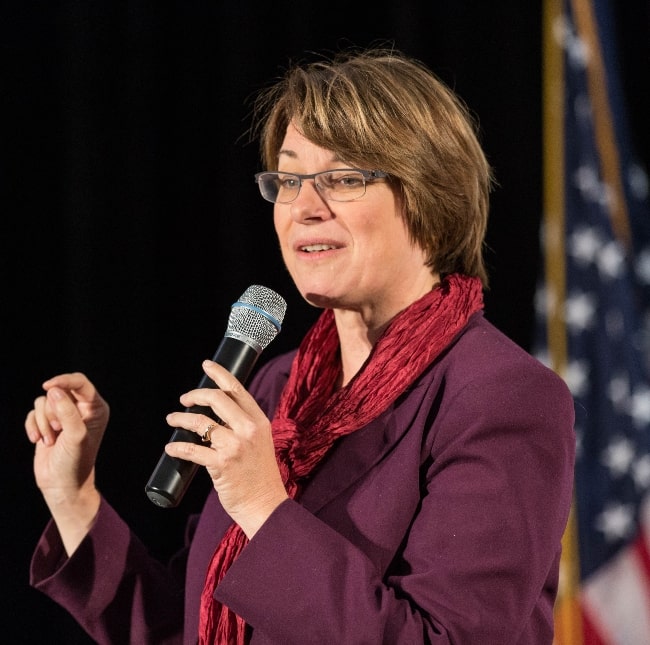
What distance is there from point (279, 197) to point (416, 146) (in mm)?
229

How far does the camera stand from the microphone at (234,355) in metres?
1.05

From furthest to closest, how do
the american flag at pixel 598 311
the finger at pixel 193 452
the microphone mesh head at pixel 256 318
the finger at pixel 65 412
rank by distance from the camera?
the american flag at pixel 598 311, the finger at pixel 65 412, the microphone mesh head at pixel 256 318, the finger at pixel 193 452

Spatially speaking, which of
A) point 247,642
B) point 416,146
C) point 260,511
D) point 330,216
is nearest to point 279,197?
point 330,216

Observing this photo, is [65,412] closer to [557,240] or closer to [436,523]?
[436,523]

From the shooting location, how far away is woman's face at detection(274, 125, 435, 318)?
132 centimetres

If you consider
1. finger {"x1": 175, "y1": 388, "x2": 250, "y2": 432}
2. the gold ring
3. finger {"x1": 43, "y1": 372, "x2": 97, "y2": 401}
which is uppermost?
finger {"x1": 175, "y1": 388, "x2": 250, "y2": 432}

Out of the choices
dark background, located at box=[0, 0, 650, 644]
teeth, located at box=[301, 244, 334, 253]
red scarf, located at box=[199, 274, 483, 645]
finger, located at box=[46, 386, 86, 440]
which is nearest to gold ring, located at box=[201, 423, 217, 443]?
red scarf, located at box=[199, 274, 483, 645]

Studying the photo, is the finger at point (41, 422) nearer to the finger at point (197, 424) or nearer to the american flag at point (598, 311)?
the finger at point (197, 424)

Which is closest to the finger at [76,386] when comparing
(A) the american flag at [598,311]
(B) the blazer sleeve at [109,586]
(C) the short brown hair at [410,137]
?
(B) the blazer sleeve at [109,586]

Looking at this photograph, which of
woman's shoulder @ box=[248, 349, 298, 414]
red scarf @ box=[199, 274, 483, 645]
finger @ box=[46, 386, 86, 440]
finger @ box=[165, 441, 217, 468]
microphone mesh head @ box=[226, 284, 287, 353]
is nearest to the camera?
finger @ box=[165, 441, 217, 468]

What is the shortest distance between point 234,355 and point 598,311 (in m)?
1.55

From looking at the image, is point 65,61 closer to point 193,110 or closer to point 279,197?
point 193,110

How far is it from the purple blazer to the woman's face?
15 cm

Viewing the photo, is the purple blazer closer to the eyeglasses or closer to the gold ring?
the gold ring
